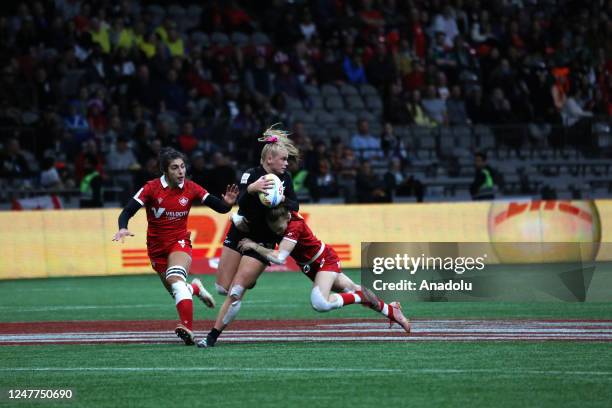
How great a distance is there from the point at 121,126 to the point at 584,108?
11744 mm

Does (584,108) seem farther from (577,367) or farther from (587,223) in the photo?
(577,367)

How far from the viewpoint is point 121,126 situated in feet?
81.8

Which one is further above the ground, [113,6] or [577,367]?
[113,6]

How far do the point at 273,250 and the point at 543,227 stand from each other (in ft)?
43.9

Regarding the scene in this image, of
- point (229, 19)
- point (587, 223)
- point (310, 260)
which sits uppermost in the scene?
point (229, 19)

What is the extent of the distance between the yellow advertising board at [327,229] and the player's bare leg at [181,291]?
10.8m

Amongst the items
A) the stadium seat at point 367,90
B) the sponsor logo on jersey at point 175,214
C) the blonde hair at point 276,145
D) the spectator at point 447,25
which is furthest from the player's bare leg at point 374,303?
the spectator at point 447,25

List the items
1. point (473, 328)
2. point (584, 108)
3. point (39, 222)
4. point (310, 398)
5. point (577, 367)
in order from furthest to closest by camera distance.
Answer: point (584, 108), point (39, 222), point (473, 328), point (577, 367), point (310, 398)

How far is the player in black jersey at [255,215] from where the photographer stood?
38.7ft

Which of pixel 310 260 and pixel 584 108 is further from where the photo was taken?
pixel 584 108

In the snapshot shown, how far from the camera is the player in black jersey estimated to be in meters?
11.8

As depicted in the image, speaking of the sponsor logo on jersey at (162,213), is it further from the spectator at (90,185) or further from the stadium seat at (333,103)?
the stadium seat at (333,103)

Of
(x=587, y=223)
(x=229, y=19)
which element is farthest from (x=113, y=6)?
(x=587, y=223)

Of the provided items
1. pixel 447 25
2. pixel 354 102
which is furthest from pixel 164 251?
pixel 447 25
